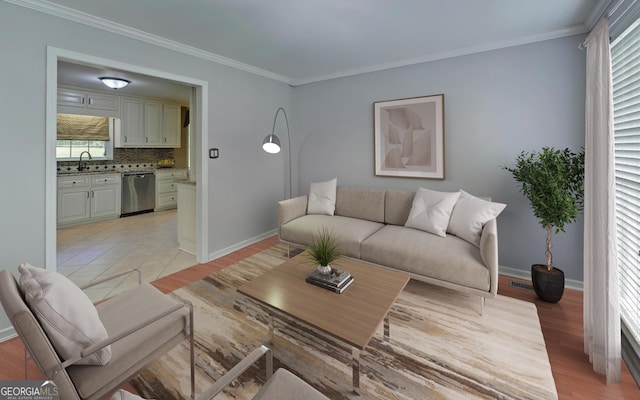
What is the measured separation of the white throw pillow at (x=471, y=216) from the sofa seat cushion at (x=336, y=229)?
0.87m

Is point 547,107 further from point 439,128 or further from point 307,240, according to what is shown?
point 307,240

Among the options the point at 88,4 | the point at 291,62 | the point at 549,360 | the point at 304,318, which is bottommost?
the point at 549,360

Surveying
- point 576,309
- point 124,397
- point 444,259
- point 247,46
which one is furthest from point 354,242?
point 247,46

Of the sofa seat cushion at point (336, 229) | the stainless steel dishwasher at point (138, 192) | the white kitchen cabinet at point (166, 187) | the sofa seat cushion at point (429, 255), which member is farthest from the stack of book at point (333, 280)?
the white kitchen cabinet at point (166, 187)

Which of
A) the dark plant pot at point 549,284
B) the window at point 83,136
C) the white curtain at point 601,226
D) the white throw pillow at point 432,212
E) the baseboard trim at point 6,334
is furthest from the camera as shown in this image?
the window at point 83,136

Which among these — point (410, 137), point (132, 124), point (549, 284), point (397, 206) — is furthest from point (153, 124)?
point (549, 284)

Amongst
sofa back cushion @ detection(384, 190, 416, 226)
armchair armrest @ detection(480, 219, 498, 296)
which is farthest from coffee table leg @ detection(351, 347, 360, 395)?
sofa back cushion @ detection(384, 190, 416, 226)

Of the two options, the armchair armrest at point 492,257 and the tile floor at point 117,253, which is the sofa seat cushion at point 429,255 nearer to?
the armchair armrest at point 492,257

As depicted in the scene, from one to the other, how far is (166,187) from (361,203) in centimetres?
526

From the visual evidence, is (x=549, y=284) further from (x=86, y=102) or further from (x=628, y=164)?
→ (x=86, y=102)

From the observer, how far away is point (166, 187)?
22.1 feet

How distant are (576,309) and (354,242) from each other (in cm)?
203

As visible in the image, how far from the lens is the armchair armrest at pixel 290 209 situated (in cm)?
358

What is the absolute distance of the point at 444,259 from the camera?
2.44 meters
